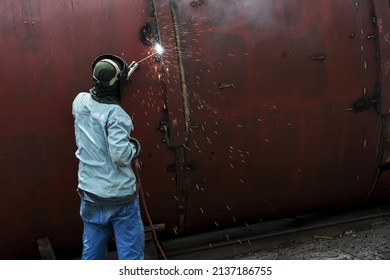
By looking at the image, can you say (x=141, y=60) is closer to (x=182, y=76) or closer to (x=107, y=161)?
(x=182, y=76)

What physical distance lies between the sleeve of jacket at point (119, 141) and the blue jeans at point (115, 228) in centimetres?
32

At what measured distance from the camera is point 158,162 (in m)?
3.27

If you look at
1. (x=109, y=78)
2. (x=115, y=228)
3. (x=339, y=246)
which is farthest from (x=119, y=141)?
(x=339, y=246)

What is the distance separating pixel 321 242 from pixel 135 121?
168 centimetres

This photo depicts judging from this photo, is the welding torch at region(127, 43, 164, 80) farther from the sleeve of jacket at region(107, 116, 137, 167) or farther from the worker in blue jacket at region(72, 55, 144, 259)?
the sleeve of jacket at region(107, 116, 137, 167)

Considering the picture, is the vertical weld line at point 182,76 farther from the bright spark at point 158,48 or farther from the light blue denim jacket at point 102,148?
the light blue denim jacket at point 102,148

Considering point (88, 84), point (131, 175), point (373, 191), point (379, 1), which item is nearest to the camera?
point (131, 175)

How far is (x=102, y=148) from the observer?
286 centimetres

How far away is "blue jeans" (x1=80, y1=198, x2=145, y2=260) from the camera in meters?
2.96

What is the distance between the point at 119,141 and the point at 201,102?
68 cm

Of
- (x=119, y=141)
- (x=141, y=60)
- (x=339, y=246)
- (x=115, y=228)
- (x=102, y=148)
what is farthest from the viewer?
(x=339, y=246)

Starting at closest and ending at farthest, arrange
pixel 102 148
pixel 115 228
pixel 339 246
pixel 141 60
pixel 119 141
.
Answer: pixel 119 141
pixel 102 148
pixel 115 228
pixel 141 60
pixel 339 246
